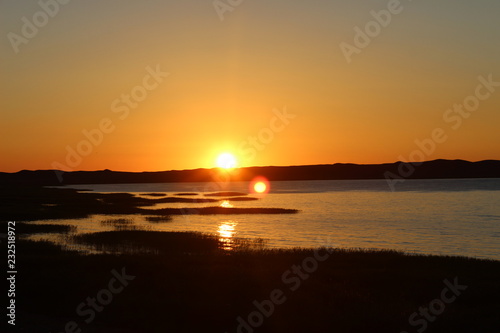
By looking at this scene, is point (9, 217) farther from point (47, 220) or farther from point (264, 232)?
point (264, 232)

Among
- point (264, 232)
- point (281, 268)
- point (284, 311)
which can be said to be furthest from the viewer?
point (264, 232)

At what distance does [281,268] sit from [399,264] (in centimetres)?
794

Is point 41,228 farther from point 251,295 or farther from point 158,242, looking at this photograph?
point 251,295

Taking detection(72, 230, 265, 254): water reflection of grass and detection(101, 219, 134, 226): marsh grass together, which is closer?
detection(72, 230, 265, 254): water reflection of grass

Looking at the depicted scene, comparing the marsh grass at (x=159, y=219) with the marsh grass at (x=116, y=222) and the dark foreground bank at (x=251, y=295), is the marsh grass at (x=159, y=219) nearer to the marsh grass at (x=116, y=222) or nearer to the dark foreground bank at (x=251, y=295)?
the marsh grass at (x=116, y=222)

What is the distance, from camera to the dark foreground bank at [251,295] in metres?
16.0

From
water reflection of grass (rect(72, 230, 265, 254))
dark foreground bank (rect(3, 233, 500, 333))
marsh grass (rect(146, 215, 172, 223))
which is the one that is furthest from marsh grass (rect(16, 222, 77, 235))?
dark foreground bank (rect(3, 233, 500, 333))

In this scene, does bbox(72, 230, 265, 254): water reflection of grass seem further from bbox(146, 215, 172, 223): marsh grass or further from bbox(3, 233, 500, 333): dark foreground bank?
bbox(146, 215, 172, 223): marsh grass

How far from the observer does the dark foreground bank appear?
52.4 ft

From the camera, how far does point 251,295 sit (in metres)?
19.1

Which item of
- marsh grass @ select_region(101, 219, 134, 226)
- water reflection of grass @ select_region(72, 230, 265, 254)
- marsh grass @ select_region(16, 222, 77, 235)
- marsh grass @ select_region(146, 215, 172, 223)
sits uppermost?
marsh grass @ select_region(146, 215, 172, 223)

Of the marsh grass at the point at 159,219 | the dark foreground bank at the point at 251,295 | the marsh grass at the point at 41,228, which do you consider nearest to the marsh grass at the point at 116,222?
the marsh grass at the point at 159,219

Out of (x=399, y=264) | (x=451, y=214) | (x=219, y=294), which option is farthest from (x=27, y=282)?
(x=451, y=214)

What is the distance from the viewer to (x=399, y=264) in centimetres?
2758
